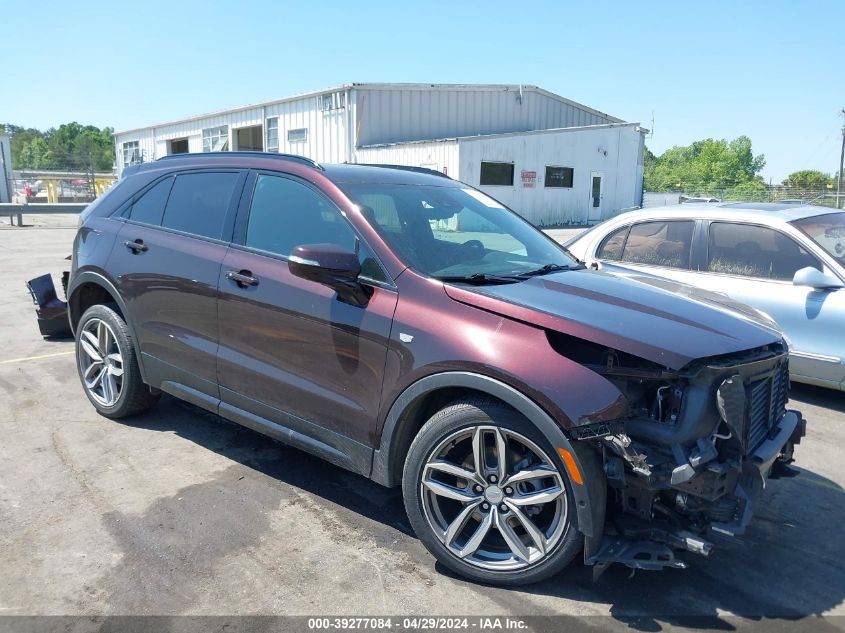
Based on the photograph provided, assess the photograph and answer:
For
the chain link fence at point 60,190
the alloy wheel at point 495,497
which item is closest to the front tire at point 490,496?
the alloy wheel at point 495,497

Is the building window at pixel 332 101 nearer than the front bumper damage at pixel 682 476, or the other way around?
the front bumper damage at pixel 682 476

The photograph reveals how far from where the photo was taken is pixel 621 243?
6.48 metres

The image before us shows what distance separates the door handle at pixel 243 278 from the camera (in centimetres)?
370

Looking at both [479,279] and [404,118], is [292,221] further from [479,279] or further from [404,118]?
[404,118]

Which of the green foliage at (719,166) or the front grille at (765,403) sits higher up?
the green foliage at (719,166)

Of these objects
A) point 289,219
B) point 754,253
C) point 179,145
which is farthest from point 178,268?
point 179,145

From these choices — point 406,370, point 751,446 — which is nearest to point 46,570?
point 406,370

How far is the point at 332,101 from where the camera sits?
2569 cm

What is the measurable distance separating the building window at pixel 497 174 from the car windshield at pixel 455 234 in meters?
21.1

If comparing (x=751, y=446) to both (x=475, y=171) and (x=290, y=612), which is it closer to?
(x=290, y=612)

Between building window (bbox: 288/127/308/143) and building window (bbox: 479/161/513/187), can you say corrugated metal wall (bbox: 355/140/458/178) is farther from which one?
building window (bbox: 288/127/308/143)

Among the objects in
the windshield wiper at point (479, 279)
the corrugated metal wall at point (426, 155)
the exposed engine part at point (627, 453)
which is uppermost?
the corrugated metal wall at point (426, 155)

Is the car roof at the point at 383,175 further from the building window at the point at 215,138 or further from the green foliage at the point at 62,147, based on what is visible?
the green foliage at the point at 62,147

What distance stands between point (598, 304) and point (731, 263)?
3334mm
